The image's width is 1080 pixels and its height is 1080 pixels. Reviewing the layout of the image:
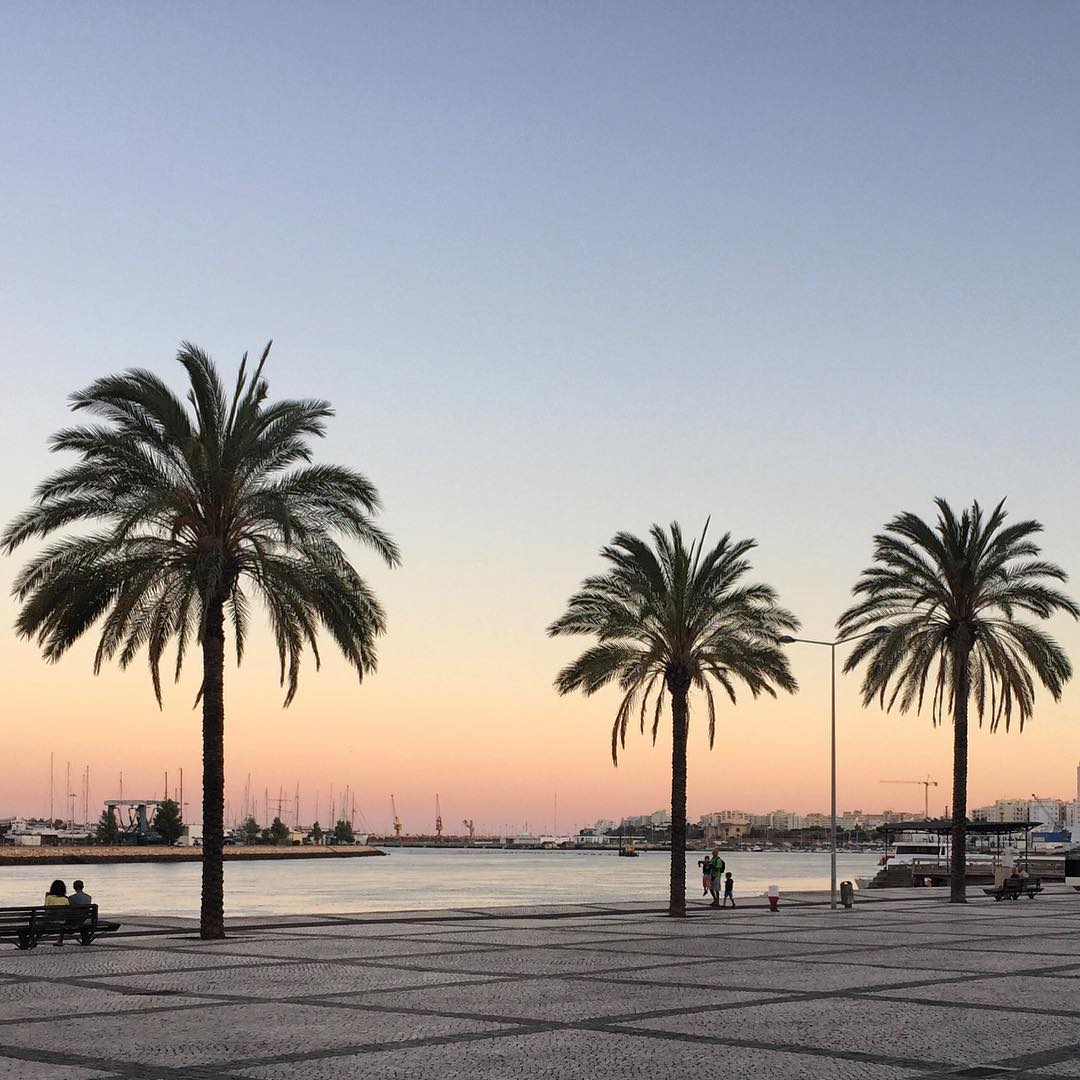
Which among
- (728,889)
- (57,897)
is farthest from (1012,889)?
(57,897)

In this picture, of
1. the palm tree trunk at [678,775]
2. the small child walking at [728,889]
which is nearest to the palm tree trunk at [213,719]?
the palm tree trunk at [678,775]

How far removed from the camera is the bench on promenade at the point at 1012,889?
49469 millimetres

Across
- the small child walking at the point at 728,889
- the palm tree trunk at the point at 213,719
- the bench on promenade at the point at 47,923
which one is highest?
the palm tree trunk at the point at 213,719

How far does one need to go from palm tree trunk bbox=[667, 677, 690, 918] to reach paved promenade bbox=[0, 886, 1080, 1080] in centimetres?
617

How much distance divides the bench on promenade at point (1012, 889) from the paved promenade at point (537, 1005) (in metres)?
19.2

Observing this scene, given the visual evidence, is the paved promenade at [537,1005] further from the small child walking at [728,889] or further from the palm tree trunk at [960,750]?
the palm tree trunk at [960,750]

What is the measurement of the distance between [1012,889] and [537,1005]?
122 ft

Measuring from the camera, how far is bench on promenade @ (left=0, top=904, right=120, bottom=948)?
81.6 feet

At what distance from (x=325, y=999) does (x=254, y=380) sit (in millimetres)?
13928

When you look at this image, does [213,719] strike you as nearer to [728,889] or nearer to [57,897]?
[57,897]

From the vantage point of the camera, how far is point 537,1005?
17.3 meters

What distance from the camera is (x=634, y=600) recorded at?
37656 millimetres

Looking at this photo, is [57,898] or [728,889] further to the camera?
[728,889]

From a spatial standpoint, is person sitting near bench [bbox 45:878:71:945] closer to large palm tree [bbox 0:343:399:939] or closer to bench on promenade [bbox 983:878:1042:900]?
large palm tree [bbox 0:343:399:939]
